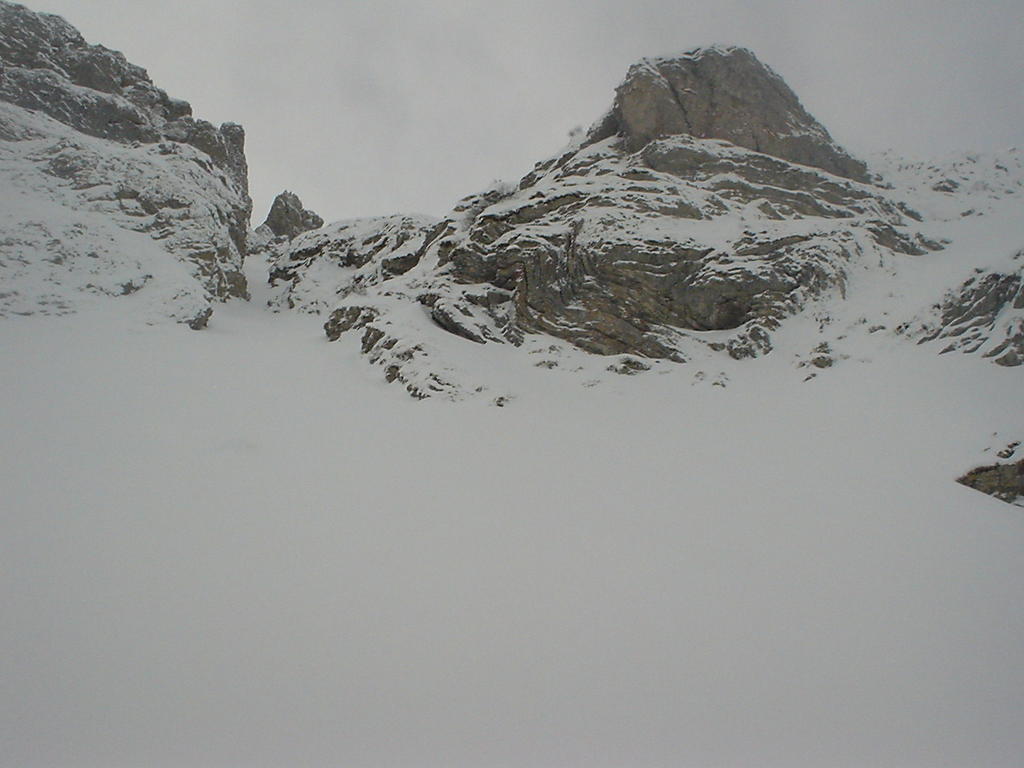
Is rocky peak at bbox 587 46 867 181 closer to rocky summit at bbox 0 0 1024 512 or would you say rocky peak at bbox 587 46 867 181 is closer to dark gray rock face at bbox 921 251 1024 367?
rocky summit at bbox 0 0 1024 512

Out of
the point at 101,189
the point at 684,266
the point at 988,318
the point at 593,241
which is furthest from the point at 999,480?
the point at 101,189

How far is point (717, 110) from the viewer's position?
28.2 m

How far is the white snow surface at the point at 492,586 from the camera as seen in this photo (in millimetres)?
3471

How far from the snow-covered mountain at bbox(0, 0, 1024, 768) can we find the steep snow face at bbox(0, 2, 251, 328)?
0.78ft

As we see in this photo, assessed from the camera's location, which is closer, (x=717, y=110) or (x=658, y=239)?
(x=658, y=239)

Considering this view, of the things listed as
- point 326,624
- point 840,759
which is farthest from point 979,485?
point 326,624

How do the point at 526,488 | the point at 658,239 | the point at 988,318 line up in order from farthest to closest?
the point at 658,239 → the point at 988,318 → the point at 526,488

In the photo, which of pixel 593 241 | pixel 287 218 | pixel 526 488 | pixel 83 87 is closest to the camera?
pixel 526 488

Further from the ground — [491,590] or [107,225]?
[107,225]

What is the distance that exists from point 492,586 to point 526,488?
3126mm

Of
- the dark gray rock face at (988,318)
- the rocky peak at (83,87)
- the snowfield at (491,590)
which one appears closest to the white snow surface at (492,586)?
the snowfield at (491,590)

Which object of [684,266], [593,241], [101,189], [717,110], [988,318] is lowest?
[988,318]

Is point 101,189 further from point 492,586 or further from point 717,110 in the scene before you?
point 717,110

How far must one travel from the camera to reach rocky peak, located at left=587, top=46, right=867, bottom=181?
27812 millimetres
